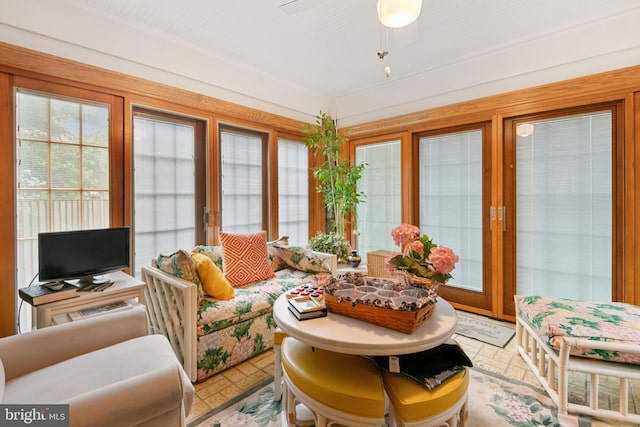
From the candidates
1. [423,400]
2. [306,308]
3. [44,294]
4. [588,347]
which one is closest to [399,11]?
[306,308]

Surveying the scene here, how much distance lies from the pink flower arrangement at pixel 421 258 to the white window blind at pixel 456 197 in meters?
1.86

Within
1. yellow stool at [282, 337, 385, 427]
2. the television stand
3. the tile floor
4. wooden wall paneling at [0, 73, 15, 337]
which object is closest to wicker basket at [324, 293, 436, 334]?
yellow stool at [282, 337, 385, 427]

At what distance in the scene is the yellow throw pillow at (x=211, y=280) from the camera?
215 centimetres

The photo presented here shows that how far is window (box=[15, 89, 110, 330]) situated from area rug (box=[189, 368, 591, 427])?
5.83ft

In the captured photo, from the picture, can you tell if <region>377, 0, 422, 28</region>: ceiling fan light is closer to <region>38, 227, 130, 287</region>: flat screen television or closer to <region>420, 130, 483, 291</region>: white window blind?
<region>420, 130, 483, 291</region>: white window blind

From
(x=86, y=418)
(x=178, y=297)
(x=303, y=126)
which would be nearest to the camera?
(x=86, y=418)

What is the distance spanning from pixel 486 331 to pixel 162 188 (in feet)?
11.2

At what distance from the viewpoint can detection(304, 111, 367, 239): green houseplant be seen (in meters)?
3.79

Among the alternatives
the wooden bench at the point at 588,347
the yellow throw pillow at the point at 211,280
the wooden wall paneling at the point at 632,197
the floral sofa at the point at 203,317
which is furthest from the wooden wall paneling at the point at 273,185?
the wooden wall paneling at the point at 632,197

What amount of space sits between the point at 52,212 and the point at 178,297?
1.22 metres

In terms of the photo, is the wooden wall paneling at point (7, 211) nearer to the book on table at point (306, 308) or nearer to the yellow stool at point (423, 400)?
the book on table at point (306, 308)

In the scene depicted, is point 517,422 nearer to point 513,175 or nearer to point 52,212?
point 513,175

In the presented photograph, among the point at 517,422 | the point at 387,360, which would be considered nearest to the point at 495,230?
the point at 517,422

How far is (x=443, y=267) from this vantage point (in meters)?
1.51
